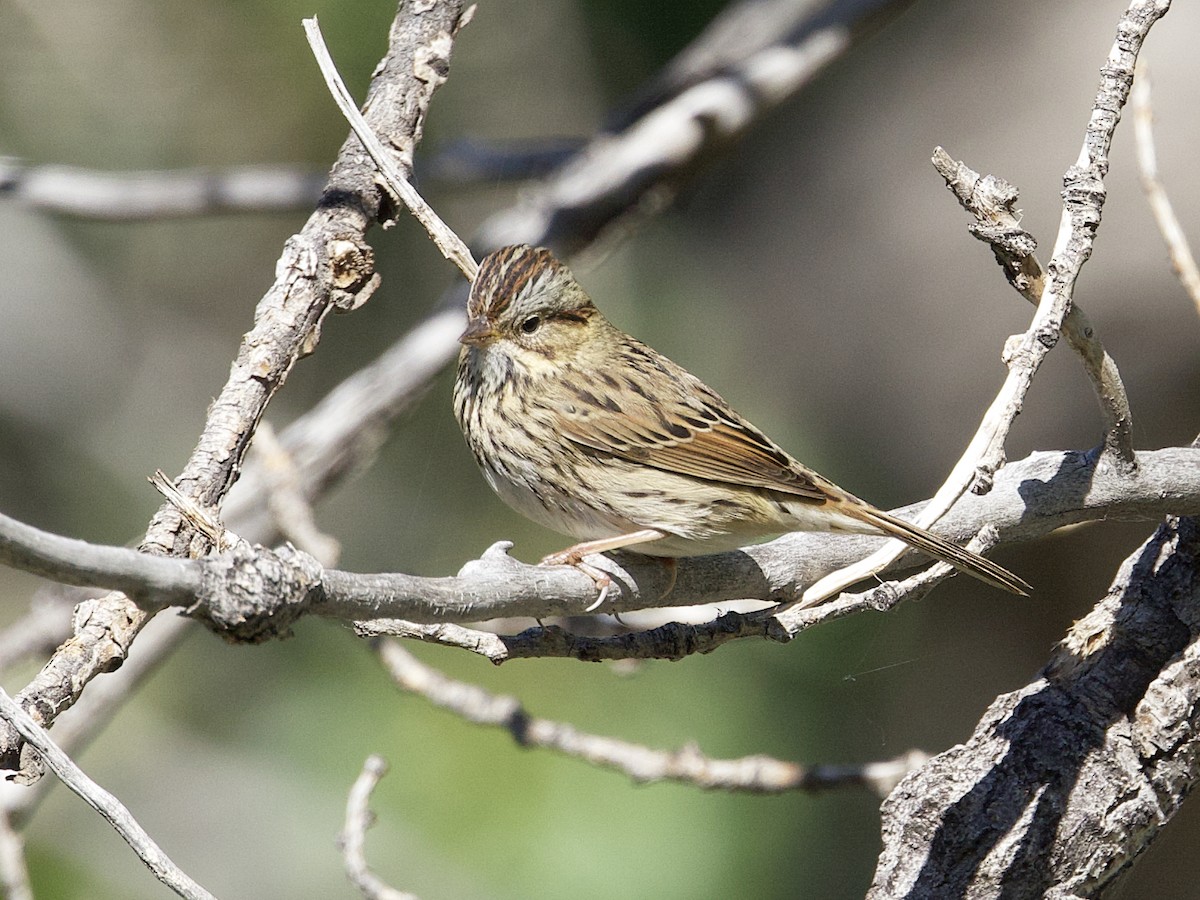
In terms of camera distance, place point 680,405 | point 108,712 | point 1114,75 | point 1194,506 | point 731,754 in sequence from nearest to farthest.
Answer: point 1114,75 < point 1194,506 < point 108,712 < point 680,405 < point 731,754

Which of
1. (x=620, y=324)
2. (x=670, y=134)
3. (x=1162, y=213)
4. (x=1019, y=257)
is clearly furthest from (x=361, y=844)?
(x=620, y=324)

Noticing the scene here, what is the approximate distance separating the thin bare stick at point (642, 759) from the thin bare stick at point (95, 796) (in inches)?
66.0

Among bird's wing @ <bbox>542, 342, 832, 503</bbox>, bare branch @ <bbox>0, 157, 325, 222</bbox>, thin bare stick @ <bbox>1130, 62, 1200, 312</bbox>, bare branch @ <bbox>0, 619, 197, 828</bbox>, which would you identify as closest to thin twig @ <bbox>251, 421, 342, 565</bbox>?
bare branch @ <bbox>0, 619, 197, 828</bbox>

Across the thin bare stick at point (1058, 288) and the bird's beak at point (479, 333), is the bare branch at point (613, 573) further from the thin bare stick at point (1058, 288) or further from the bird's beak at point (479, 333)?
the bird's beak at point (479, 333)

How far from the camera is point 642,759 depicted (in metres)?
3.29

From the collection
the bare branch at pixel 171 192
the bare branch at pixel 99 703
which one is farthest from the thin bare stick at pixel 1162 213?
the bare branch at pixel 171 192

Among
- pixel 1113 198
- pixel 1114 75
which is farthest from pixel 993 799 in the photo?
pixel 1113 198

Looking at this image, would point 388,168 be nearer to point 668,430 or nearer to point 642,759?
point 668,430

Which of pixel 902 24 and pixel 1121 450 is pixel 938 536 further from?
pixel 902 24

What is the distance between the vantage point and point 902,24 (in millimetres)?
6410

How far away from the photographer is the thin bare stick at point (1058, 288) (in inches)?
82.7

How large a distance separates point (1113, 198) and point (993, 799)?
3.43 meters

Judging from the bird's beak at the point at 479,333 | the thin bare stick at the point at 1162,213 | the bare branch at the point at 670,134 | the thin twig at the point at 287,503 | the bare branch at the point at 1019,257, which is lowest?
the thin twig at the point at 287,503

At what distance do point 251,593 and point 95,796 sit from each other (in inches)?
17.1
